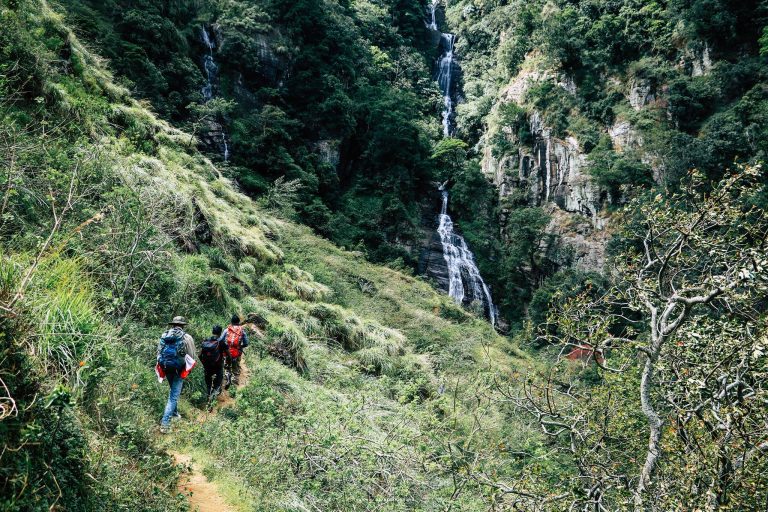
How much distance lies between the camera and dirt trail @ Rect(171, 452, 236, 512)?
402 cm

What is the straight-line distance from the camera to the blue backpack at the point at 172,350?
5414 mm

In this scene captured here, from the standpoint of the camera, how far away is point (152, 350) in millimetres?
6152

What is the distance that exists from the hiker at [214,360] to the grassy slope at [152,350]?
0.26m

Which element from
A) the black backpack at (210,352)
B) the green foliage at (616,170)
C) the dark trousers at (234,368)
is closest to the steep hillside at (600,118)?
the green foliage at (616,170)

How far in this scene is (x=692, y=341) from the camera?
360cm

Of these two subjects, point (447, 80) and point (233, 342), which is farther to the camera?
point (447, 80)

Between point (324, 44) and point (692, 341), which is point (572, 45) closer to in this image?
point (324, 44)

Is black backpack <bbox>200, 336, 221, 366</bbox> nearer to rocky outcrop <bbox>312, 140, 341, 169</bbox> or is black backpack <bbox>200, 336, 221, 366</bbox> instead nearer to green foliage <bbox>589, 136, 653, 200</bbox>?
rocky outcrop <bbox>312, 140, 341, 169</bbox>

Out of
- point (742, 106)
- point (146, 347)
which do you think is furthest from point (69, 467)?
point (742, 106)

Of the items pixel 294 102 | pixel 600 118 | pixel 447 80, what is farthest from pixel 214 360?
pixel 447 80

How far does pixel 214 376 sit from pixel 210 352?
382 mm

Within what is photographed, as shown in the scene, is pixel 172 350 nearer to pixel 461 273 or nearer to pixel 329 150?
pixel 461 273

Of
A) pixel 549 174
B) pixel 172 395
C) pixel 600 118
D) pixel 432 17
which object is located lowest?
pixel 172 395

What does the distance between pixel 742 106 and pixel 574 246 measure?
36.4ft
